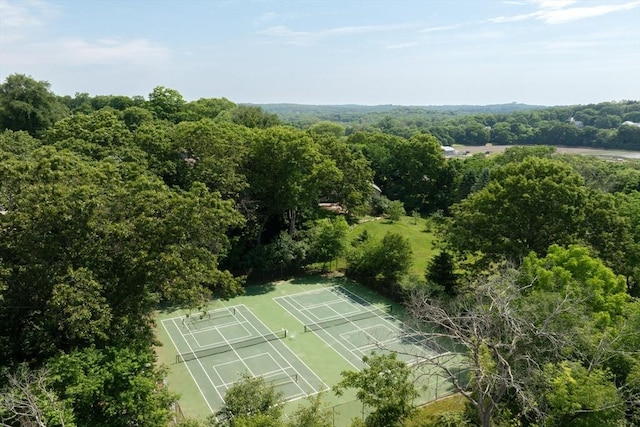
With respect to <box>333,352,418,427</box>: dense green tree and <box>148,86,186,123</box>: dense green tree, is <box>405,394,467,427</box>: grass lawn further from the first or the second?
<box>148,86,186,123</box>: dense green tree

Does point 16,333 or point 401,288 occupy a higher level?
point 16,333

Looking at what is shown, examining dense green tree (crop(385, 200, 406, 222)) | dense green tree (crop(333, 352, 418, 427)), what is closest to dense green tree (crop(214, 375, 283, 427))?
dense green tree (crop(333, 352, 418, 427))

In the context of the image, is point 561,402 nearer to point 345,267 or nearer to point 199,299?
point 199,299

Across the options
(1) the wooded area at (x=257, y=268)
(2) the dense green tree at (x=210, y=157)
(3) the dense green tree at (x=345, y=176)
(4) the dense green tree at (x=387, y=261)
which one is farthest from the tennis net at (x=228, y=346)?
(3) the dense green tree at (x=345, y=176)

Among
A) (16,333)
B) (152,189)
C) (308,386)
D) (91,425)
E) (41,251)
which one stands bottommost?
(308,386)

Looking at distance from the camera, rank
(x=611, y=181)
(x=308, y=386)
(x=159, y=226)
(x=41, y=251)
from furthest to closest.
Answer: (x=611, y=181) < (x=308, y=386) < (x=159, y=226) < (x=41, y=251)

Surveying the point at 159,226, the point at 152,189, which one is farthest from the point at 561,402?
the point at 152,189

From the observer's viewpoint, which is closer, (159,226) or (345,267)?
(159,226)
